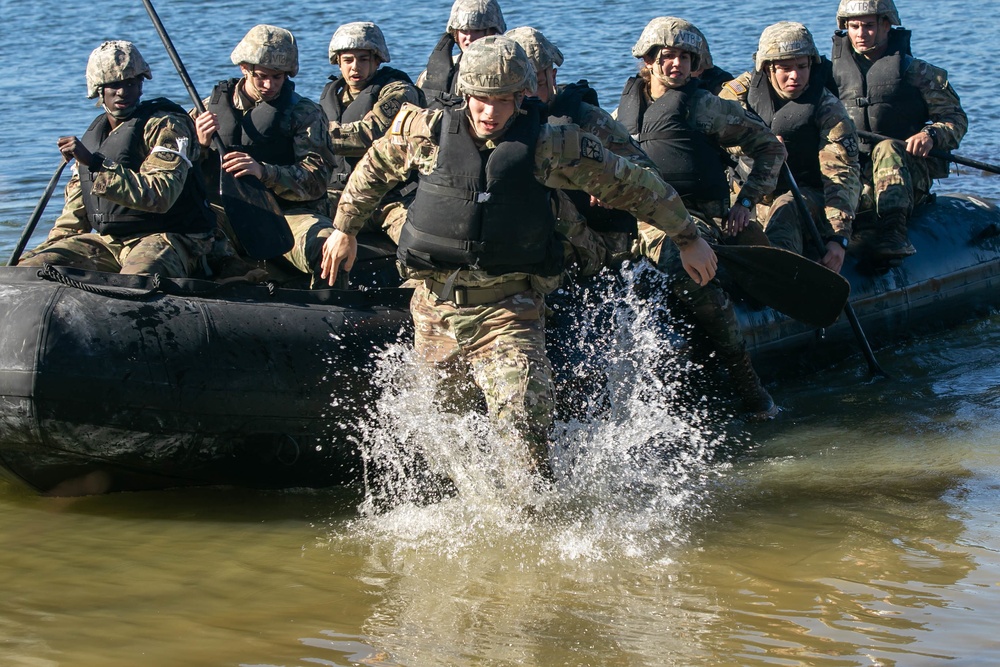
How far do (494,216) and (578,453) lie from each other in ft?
3.99

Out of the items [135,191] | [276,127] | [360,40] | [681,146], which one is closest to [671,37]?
[681,146]

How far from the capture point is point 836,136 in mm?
7059

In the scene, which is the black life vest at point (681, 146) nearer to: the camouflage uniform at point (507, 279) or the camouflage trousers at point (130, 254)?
the camouflage uniform at point (507, 279)

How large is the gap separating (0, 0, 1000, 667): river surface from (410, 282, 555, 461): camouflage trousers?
0.21 meters

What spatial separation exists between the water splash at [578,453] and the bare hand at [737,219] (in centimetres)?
60

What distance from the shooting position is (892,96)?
801cm

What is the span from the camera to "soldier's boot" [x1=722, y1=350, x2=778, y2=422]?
21.0 feet

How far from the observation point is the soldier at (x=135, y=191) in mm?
5645

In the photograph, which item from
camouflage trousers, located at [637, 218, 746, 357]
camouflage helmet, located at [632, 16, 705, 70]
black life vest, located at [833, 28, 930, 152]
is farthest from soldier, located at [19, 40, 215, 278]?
black life vest, located at [833, 28, 930, 152]

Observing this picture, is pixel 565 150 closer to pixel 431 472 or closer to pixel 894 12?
pixel 431 472

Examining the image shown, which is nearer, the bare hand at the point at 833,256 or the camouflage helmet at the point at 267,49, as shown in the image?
the camouflage helmet at the point at 267,49

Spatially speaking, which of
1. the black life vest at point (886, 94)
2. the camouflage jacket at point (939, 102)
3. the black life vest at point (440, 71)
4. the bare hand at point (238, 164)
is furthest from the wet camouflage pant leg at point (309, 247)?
the camouflage jacket at point (939, 102)

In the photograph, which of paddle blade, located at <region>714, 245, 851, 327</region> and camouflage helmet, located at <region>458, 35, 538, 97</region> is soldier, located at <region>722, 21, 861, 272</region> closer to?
paddle blade, located at <region>714, 245, 851, 327</region>

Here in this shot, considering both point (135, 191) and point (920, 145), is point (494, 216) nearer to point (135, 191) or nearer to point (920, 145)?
point (135, 191)
